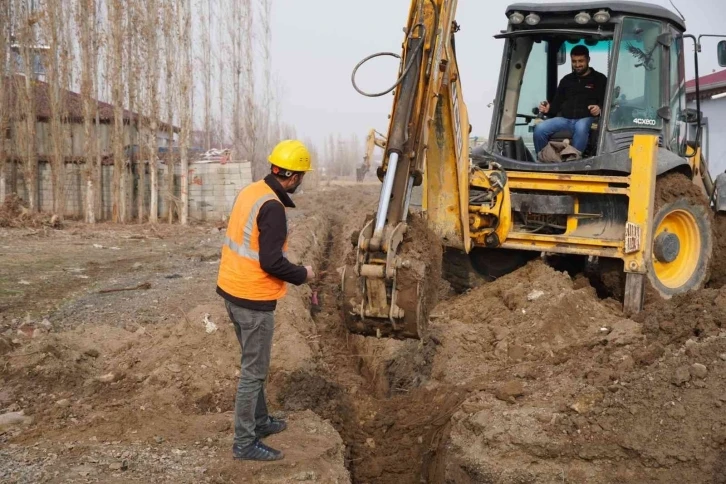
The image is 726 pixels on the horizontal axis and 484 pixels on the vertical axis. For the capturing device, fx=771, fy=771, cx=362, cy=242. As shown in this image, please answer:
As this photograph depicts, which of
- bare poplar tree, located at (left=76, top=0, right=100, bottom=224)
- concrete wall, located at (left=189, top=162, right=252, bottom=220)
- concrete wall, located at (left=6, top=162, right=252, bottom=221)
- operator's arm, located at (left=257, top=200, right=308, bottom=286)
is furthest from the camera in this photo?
concrete wall, located at (left=189, top=162, right=252, bottom=220)

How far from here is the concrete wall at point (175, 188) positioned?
2069cm

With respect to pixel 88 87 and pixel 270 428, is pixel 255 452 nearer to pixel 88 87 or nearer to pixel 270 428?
pixel 270 428

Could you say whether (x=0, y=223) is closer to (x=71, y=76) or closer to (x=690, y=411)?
(x=71, y=76)

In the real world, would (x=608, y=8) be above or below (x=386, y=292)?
above

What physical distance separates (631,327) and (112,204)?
52.9 feet

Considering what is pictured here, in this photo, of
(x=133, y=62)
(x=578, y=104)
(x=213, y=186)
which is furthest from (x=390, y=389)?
(x=213, y=186)

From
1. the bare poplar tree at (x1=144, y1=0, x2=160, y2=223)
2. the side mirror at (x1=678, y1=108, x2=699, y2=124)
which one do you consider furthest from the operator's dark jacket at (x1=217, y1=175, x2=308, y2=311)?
the bare poplar tree at (x1=144, y1=0, x2=160, y2=223)

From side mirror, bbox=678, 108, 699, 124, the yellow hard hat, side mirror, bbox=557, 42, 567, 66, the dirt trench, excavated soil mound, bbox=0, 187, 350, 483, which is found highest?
side mirror, bbox=557, 42, 567, 66

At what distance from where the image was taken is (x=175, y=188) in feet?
71.9

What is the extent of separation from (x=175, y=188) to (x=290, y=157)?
59.4ft

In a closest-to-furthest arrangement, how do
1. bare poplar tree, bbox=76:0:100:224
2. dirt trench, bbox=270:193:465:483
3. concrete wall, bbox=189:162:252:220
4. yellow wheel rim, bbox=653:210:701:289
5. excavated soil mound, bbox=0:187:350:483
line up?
excavated soil mound, bbox=0:187:350:483 → dirt trench, bbox=270:193:465:483 → yellow wheel rim, bbox=653:210:701:289 → bare poplar tree, bbox=76:0:100:224 → concrete wall, bbox=189:162:252:220

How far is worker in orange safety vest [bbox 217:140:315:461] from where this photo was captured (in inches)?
171

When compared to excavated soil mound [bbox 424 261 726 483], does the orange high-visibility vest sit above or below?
above

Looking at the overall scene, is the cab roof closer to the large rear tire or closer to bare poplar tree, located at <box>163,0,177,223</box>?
the large rear tire
